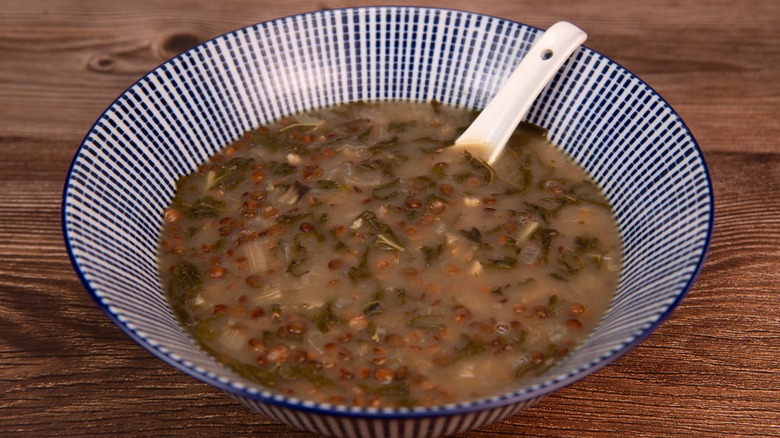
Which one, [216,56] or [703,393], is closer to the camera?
[703,393]

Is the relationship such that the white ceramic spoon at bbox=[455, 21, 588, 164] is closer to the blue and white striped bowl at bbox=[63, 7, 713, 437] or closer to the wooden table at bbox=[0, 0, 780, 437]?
the blue and white striped bowl at bbox=[63, 7, 713, 437]

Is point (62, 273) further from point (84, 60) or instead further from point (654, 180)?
point (654, 180)

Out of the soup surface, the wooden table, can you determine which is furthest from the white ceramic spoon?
the wooden table

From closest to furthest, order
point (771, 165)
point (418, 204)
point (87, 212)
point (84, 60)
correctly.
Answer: point (87, 212) → point (418, 204) → point (771, 165) → point (84, 60)

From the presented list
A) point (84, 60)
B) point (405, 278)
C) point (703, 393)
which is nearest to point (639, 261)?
point (703, 393)

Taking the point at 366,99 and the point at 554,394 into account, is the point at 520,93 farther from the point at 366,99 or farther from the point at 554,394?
the point at 554,394

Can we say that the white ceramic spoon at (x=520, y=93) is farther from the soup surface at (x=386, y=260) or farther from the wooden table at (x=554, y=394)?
the wooden table at (x=554, y=394)
